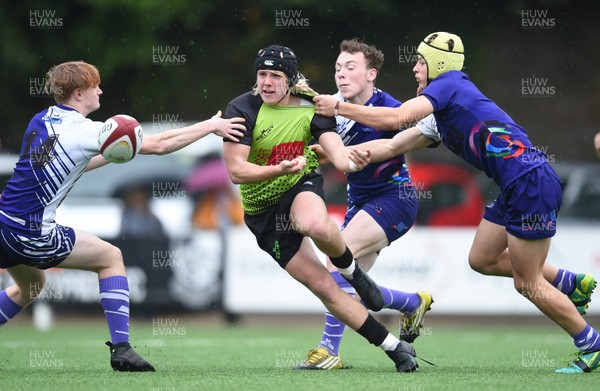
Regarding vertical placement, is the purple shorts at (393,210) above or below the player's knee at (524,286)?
above

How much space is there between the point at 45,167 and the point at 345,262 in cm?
196

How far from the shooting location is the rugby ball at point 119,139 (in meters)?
6.74

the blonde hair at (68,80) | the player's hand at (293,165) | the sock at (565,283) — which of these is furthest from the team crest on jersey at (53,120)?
the sock at (565,283)

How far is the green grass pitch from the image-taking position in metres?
6.49

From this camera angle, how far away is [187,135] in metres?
7.06

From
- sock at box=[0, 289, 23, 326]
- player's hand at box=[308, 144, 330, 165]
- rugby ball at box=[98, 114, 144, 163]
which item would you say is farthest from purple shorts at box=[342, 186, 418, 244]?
sock at box=[0, 289, 23, 326]

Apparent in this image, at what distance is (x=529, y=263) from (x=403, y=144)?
129cm

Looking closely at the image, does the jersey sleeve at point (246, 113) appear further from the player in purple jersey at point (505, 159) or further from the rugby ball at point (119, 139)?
the rugby ball at point (119, 139)

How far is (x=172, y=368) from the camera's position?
7.68 m

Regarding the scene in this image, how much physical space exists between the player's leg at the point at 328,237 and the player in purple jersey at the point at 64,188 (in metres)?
0.62

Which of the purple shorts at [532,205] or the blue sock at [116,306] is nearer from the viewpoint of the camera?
the purple shorts at [532,205]

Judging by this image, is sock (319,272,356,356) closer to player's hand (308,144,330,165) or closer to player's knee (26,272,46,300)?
player's hand (308,144,330,165)

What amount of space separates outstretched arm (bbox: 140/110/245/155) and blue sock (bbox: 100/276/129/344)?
883 mm

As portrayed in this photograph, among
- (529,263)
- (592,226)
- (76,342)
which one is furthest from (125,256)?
(529,263)
